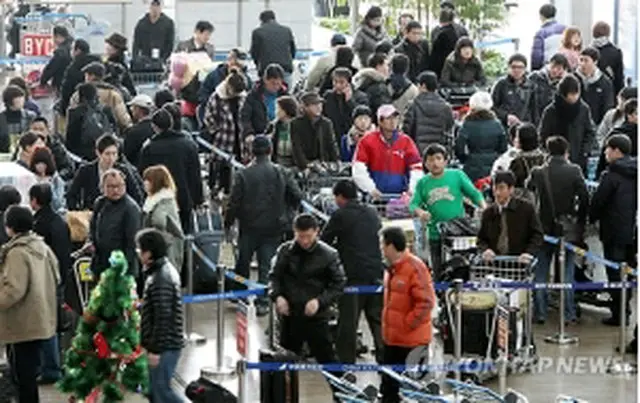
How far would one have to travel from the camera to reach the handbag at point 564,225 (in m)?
17.8

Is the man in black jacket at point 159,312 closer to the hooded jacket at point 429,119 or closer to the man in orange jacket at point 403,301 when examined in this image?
the man in orange jacket at point 403,301

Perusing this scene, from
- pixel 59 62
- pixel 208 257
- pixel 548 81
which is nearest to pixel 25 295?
pixel 208 257

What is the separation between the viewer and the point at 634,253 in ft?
Result: 57.9

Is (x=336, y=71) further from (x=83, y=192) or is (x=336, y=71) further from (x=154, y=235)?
(x=154, y=235)

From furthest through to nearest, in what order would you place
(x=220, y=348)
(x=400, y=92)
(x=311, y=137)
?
(x=400, y=92), (x=311, y=137), (x=220, y=348)

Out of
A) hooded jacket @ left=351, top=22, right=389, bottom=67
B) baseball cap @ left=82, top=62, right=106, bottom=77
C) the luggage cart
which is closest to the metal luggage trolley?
the luggage cart

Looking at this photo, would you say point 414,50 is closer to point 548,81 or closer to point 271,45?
point 271,45

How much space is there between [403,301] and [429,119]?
5906 mm

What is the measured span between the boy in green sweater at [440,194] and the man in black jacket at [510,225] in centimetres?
57

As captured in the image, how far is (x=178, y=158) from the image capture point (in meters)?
18.6

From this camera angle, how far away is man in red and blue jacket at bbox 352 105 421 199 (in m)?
18.4

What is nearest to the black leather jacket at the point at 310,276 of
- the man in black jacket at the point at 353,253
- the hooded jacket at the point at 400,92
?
the man in black jacket at the point at 353,253

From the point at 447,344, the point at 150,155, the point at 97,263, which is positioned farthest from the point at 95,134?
the point at 447,344

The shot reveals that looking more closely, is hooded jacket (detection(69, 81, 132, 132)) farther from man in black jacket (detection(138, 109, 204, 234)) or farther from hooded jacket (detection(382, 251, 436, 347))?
hooded jacket (detection(382, 251, 436, 347))
